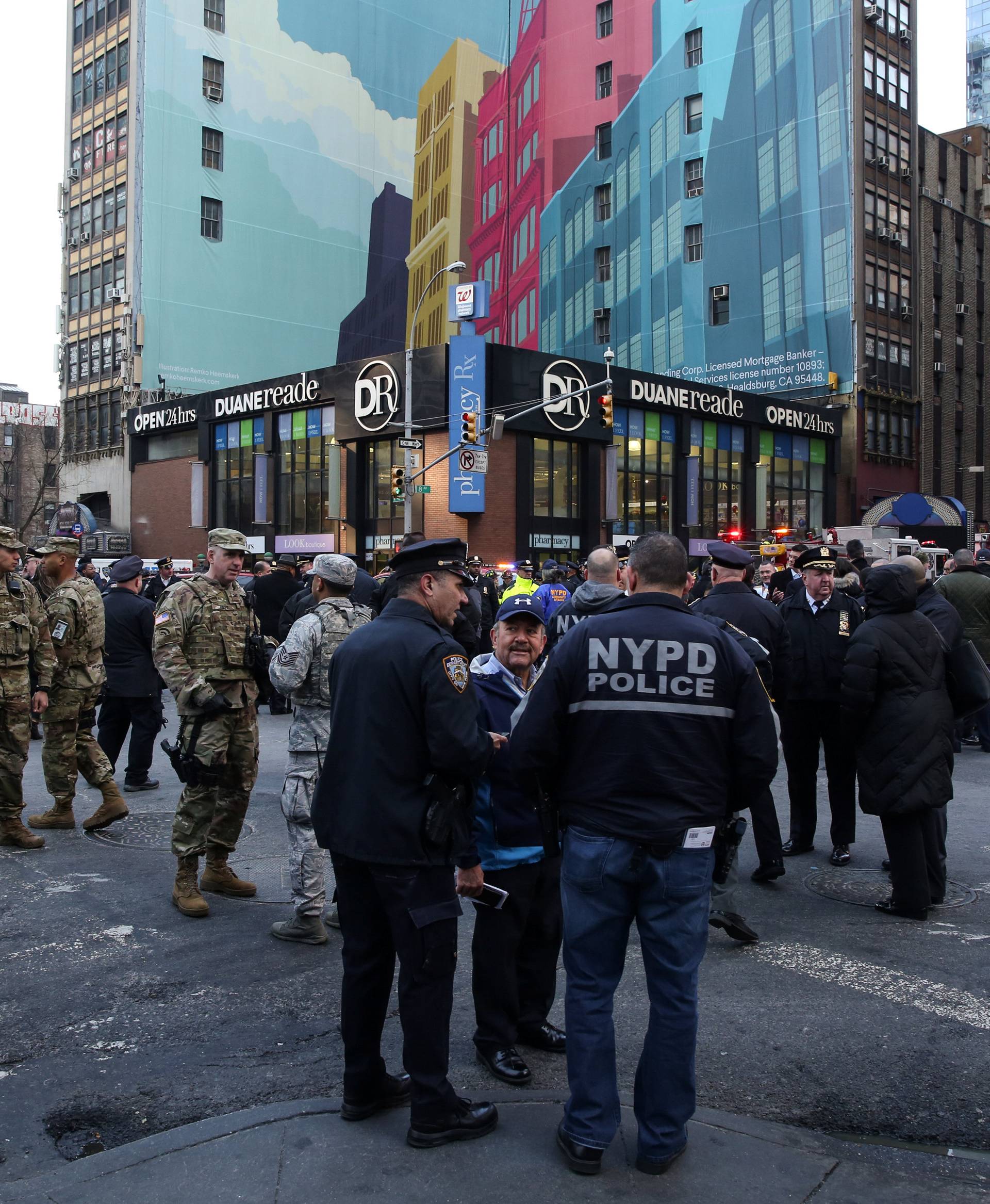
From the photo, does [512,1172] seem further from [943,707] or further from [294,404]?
[294,404]

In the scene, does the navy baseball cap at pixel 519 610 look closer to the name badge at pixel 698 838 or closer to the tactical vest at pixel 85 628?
the name badge at pixel 698 838

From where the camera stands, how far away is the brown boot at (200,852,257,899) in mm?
6059

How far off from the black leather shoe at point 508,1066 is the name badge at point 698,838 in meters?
1.29

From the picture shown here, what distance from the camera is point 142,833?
24.9 feet

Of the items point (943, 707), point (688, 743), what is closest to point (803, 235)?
point (943, 707)

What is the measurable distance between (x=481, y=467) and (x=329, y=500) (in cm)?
1099

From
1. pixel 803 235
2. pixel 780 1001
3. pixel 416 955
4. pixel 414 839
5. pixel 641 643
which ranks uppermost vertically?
pixel 803 235

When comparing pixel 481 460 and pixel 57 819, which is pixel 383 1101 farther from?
pixel 481 460

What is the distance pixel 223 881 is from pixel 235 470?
134ft

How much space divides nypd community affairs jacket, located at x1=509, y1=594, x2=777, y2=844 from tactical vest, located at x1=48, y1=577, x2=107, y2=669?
5.47 meters

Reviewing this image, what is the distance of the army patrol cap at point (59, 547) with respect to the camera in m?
7.91

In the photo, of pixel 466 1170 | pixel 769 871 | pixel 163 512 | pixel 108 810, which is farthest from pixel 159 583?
pixel 163 512

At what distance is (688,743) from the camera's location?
10.6ft

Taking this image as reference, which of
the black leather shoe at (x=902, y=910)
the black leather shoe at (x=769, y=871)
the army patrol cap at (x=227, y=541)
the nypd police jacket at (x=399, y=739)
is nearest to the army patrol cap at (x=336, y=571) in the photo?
the army patrol cap at (x=227, y=541)
